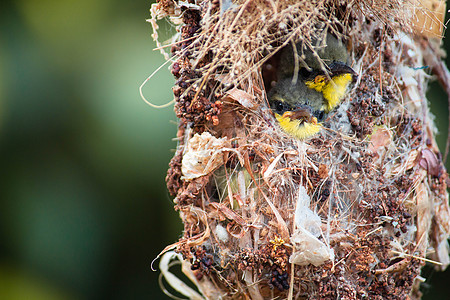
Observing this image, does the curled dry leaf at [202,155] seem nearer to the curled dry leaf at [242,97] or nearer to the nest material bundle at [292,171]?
the nest material bundle at [292,171]

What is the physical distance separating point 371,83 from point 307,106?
272 millimetres

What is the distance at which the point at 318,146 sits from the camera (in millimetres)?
1602

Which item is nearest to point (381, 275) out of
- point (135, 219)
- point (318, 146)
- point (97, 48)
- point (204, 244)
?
point (318, 146)

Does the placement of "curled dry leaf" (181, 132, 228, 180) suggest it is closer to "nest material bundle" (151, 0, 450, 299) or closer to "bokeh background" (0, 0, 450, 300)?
"nest material bundle" (151, 0, 450, 299)

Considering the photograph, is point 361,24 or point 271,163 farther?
point 361,24

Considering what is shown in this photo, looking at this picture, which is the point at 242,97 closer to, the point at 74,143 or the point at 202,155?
the point at 202,155

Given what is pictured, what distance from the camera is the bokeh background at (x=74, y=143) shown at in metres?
2.38

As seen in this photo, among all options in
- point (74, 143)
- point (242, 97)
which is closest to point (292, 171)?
point (242, 97)

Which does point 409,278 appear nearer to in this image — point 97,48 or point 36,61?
point 97,48

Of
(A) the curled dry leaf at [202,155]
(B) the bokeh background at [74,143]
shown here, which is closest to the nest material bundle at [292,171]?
(A) the curled dry leaf at [202,155]

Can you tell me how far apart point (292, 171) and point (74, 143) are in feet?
4.54

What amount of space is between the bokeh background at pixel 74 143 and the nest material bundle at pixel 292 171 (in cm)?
81

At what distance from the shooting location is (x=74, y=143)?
2459 mm

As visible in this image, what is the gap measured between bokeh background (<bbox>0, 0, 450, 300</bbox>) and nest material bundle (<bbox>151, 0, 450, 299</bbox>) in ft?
2.66
